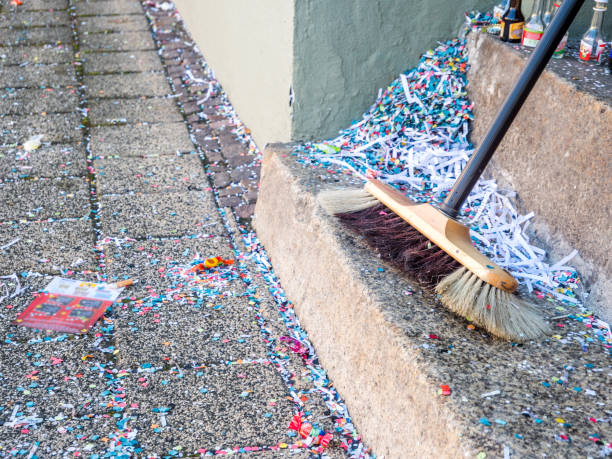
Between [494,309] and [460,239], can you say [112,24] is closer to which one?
[460,239]

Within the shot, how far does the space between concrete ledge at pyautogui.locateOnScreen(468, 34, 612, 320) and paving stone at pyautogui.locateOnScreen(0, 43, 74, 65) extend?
3284 millimetres

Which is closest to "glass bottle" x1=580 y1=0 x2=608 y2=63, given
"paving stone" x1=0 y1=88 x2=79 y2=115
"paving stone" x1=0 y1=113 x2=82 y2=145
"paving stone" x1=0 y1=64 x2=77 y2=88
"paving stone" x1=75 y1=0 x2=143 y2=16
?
"paving stone" x1=0 y1=113 x2=82 y2=145

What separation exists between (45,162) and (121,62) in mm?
1502

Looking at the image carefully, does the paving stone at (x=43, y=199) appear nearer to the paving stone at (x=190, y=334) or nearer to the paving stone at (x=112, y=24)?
the paving stone at (x=190, y=334)

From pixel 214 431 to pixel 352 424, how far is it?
399mm

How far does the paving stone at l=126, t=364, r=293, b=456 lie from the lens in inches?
71.4

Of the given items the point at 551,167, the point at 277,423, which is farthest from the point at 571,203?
the point at 277,423

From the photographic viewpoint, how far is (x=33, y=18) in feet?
17.4

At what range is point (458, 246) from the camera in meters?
1.84

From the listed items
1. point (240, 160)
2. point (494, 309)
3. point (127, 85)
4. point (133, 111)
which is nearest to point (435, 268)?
point (494, 309)

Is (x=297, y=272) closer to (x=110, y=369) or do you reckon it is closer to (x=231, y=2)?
(x=110, y=369)

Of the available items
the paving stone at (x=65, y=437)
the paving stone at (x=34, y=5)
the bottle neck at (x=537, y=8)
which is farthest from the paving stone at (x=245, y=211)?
the paving stone at (x=34, y=5)

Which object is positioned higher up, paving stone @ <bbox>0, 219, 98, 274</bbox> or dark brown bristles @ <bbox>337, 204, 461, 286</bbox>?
dark brown bristles @ <bbox>337, 204, 461, 286</bbox>

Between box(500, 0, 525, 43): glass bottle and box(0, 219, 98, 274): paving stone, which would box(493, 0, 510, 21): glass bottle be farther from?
box(0, 219, 98, 274): paving stone
